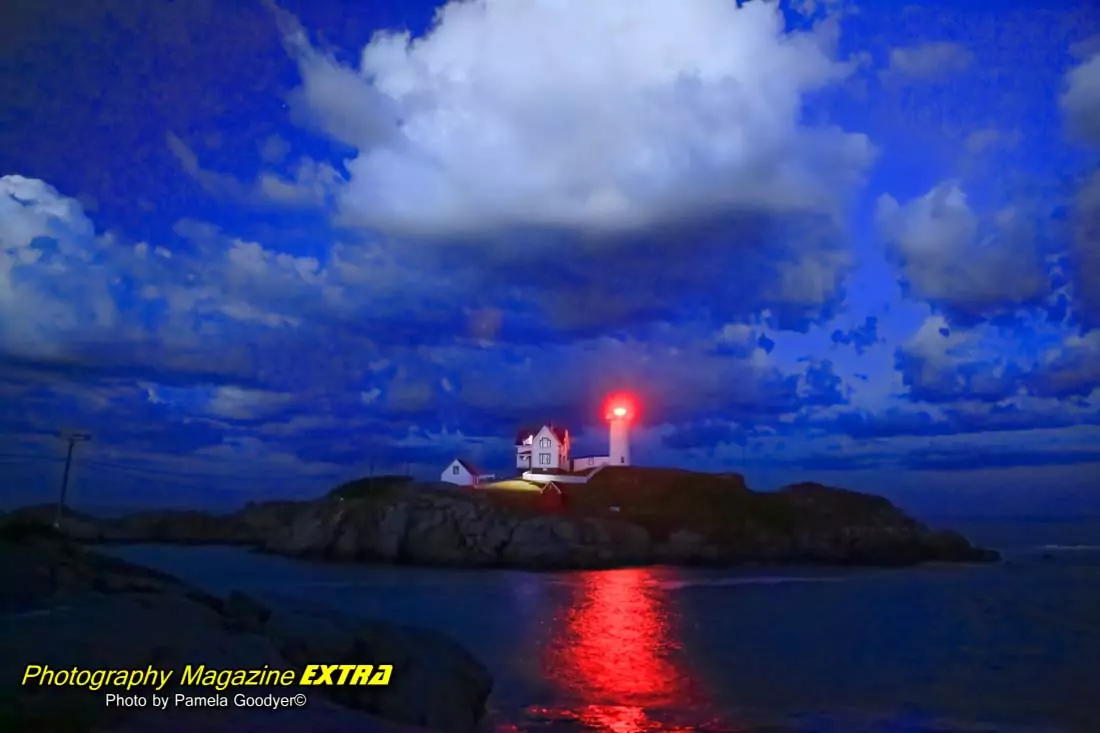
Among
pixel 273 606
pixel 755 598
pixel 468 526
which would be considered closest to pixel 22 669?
pixel 273 606

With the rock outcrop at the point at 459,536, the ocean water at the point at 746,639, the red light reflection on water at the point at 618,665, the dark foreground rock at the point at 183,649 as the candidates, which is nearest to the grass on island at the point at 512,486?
the rock outcrop at the point at 459,536

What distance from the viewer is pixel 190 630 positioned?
13805mm

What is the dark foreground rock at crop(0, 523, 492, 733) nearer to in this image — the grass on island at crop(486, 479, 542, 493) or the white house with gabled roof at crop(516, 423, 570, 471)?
the grass on island at crop(486, 479, 542, 493)

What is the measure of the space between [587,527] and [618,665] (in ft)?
115

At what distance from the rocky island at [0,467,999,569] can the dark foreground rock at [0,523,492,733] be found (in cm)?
4051

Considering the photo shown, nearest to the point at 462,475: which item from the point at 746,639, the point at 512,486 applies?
the point at 512,486

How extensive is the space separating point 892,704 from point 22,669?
20682mm

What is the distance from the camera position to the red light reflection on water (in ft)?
63.7

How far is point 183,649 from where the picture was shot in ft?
42.7

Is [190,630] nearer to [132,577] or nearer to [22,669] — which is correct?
[22,669]

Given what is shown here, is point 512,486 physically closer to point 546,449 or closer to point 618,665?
point 546,449

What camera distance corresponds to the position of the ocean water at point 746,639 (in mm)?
19969

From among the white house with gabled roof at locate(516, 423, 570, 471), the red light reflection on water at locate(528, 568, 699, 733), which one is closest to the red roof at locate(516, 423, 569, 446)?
the white house with gabled roof at locate(516, 423, 570, 471)

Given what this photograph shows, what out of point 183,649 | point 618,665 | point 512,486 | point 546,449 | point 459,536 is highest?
point 546,449
